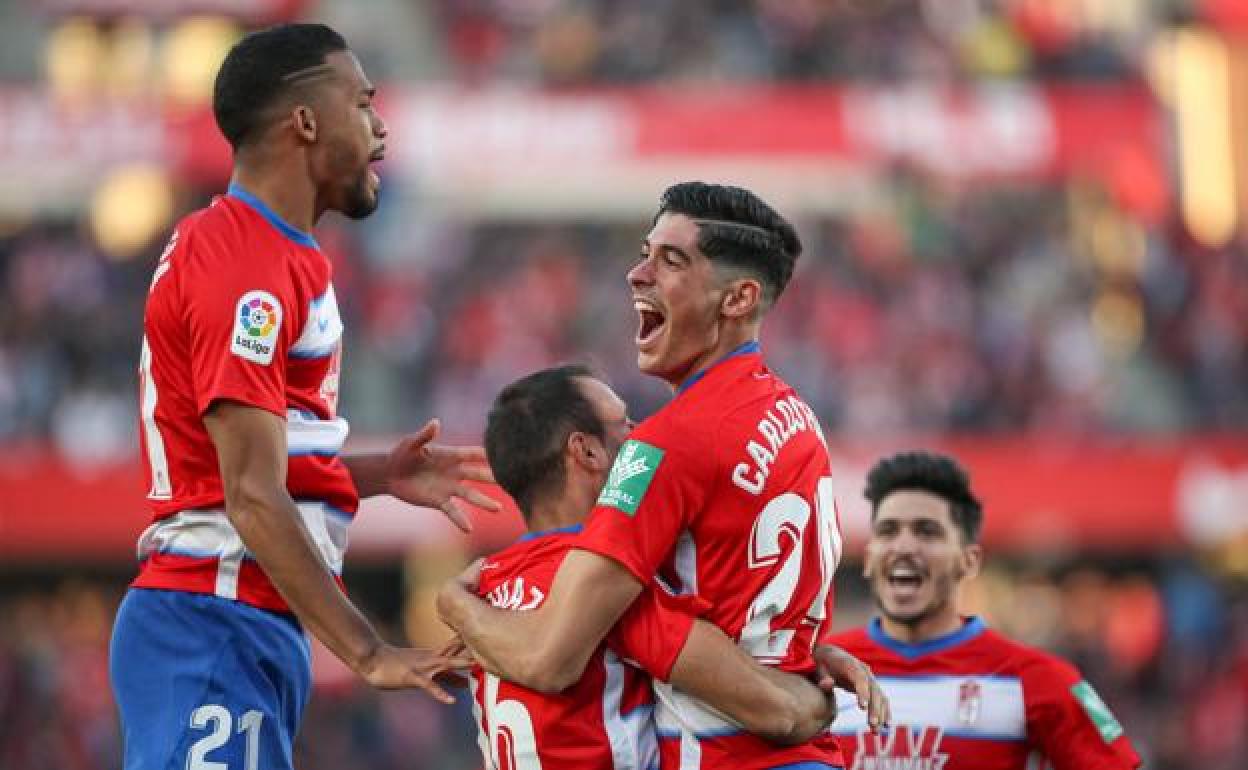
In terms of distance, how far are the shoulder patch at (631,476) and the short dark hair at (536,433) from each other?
329mm

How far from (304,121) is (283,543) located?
42.1 inches

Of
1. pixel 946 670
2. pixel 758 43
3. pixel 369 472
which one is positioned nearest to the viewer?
pixel 369 472

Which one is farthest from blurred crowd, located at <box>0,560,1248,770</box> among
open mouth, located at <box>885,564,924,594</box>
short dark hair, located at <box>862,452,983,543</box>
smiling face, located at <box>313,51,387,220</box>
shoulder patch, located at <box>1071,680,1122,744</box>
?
smiling face, located at <box>313,51,387,220</box>

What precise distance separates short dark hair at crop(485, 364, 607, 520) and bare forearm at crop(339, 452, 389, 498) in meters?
0.75

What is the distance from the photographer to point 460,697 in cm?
Answer: 1623

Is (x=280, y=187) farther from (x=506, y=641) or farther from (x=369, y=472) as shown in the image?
(x=506, y=641)

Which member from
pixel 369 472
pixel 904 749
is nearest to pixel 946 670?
pixel 904 749

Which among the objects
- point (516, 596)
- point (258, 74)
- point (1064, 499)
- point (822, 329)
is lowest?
point (516, 596)

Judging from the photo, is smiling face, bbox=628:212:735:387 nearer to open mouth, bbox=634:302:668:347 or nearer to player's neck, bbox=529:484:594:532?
open mouth, bbox=634:302:668:347

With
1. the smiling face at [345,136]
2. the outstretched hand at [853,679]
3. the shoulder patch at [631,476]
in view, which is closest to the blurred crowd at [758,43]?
the smiling face at [345,136]

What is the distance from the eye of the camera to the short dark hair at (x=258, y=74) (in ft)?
16.9

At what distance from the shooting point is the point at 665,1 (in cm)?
2327

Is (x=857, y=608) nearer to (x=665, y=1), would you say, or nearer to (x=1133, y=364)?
(x=1133, y=364)

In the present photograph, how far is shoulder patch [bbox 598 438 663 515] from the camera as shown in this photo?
4.64m
